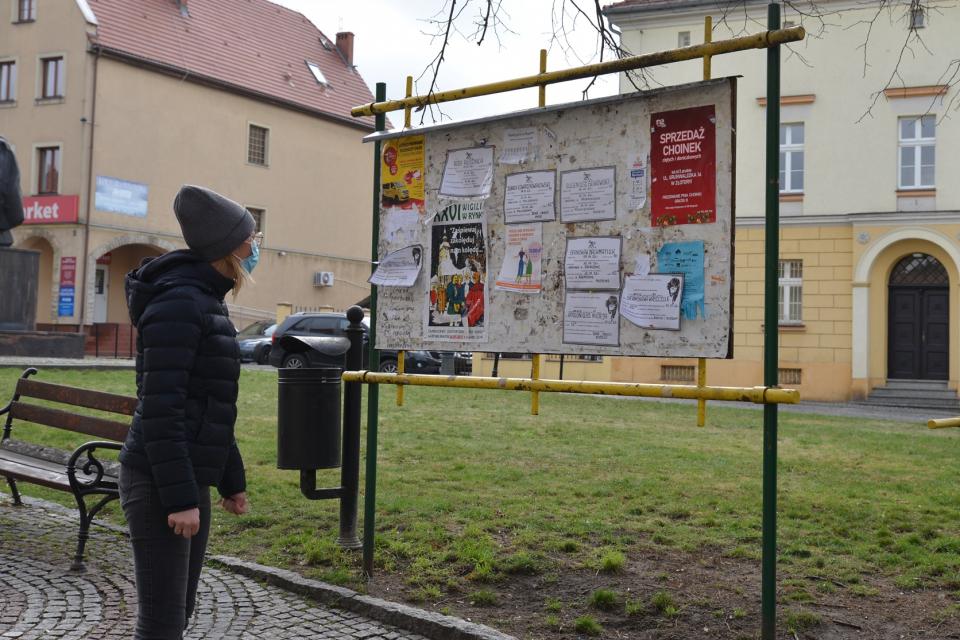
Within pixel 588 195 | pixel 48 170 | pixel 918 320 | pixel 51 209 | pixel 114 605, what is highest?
pixel 48 170

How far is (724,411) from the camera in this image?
17.8 meters

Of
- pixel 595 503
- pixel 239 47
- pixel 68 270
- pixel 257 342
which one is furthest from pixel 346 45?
pixel 595 503

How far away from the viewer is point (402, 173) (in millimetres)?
5551

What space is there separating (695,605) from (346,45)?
46384 mm

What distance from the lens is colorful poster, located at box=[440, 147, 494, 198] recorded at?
516 centimetres

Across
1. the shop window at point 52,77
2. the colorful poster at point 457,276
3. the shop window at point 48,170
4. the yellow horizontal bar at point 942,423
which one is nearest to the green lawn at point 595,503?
the colorful poster at point 457,276

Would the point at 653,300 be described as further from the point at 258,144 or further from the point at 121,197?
the point at 258,144

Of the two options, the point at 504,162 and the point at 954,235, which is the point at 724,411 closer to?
the point at 954,235

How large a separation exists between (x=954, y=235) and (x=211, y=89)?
25.9 metres

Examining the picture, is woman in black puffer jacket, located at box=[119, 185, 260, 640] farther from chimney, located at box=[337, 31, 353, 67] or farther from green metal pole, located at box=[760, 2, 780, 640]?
chimney, located at box=[337, 31, 353, 67]

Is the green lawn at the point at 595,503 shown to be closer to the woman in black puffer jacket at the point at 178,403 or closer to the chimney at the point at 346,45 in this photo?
the woman in black puffer jacket at the point at 178,403

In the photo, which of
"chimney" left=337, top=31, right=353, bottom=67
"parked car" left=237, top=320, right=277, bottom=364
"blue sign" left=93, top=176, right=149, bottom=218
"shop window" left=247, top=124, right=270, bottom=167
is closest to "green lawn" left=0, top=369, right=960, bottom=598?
"parked car" left=237, top=320, right=277, bottom=364

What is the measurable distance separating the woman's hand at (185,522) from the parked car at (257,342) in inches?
973

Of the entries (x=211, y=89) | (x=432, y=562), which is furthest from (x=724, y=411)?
(x=211, y=89)
